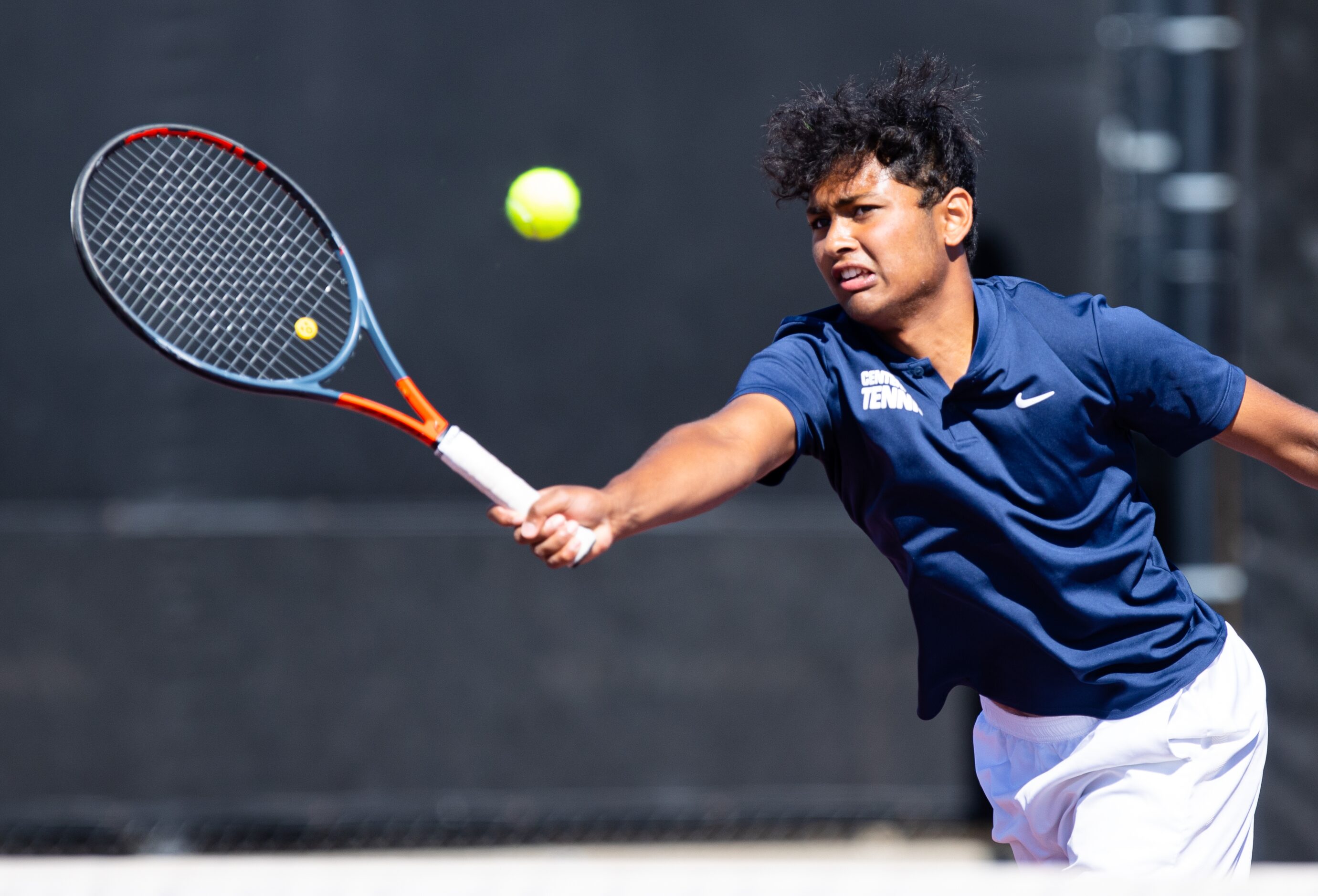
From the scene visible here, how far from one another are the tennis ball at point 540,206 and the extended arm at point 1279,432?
1565mm

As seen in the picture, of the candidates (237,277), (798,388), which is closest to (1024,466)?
(798,388)

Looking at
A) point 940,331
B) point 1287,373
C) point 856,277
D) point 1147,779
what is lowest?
point 1147,779

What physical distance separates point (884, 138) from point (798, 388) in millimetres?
460

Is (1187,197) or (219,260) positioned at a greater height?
(219,260)

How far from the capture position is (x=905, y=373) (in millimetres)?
2105

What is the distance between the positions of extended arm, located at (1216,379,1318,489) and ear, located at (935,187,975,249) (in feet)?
1.75

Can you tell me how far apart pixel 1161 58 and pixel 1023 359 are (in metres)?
2.70

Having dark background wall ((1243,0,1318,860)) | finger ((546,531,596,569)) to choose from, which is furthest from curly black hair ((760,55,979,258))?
dark background wall ((1243,0,1318,860))

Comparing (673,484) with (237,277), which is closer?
(673,484)

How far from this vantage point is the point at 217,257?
2.57 m

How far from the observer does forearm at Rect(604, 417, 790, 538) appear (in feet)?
5.70

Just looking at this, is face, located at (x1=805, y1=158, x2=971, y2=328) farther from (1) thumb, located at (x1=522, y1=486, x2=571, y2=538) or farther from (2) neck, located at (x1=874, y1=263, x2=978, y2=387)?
(1) thumb, located at (x1=522, y1=486, x2=571, y2=538)

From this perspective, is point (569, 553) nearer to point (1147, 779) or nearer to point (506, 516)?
point (506, 516)

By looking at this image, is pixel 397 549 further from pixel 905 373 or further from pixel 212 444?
pixel 905 373
